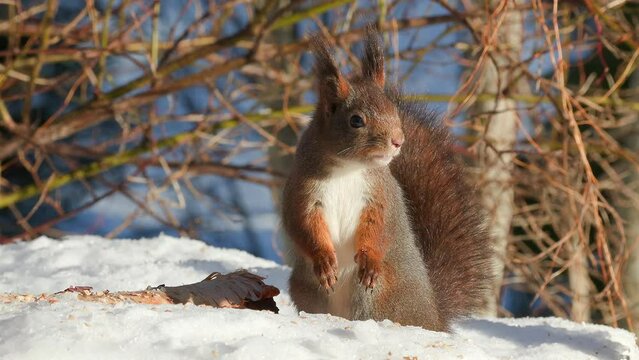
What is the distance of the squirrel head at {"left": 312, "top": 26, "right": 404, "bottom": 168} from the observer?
176cm

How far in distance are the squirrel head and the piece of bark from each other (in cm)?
34

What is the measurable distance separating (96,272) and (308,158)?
77 cm

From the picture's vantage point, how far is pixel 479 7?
3.12m

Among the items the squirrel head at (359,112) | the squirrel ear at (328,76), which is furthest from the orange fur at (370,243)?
the squirrel ear at (328,76)

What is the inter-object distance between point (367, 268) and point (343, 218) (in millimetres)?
137

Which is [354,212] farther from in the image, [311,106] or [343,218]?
[311,106]

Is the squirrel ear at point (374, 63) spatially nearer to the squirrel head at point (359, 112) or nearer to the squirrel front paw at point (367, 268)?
the squirrel head at point (359, 112)

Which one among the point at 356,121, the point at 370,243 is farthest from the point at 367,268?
the point at 356,121

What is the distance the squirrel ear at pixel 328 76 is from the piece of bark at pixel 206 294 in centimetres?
44

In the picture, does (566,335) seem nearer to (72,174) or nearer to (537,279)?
(537,279)

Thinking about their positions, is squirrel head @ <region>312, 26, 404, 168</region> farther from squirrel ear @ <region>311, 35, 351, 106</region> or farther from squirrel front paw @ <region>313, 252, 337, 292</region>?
squirrel front paw @ <region>313, 252, 337, 292</region>

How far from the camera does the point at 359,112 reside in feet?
5.92

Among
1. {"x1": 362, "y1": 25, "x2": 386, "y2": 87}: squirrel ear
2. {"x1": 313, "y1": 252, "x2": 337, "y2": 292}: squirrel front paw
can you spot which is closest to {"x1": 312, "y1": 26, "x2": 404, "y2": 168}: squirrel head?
{"x1": 362, "y1": 25, "x2": 386, "y2": 87}: squirrel ear

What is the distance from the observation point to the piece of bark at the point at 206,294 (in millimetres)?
1438
